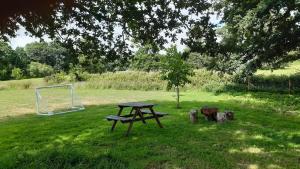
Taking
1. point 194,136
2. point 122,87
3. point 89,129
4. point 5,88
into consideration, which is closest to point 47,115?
point 89,129

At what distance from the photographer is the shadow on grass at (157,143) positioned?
8164 millimetres

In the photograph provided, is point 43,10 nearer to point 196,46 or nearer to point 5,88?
point 196,46

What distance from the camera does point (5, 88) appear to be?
141 feet

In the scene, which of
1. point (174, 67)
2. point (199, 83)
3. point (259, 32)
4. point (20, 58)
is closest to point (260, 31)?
point (259, 32)

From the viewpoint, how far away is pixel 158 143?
10.5m

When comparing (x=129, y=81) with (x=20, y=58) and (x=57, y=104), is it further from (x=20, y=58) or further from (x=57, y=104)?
(x=20, y=58)

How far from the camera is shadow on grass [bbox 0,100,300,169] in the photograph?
8.16m

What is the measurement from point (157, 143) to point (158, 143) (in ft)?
0.09

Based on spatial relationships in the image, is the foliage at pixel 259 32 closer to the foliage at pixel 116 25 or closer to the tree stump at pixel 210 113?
the tree stump at pixel 210 113

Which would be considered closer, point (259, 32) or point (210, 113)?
point (210, 113)

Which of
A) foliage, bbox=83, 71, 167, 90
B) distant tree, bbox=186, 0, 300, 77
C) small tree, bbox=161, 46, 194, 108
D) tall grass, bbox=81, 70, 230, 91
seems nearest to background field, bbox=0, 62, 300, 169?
small tree, bbox=161, 46, 194, 108

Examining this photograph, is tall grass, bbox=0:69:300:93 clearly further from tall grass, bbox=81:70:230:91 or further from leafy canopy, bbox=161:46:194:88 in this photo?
leafy canopy, bbox=161:46:194:88

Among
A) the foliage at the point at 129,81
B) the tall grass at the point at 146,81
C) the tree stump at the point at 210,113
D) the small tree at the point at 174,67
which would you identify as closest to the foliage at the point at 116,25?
the tree stump at the point at 210,113

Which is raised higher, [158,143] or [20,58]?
[20,58]
